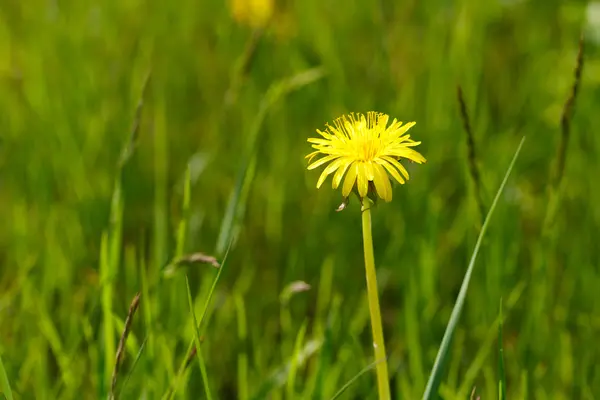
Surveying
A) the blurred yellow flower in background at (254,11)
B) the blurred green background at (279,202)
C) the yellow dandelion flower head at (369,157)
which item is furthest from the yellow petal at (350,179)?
the blurred yellow flower in background at (254,11)

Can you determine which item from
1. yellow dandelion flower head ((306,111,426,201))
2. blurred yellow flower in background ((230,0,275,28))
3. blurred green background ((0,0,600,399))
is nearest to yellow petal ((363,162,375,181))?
yellow dandelion flower head ((306,111,426,201))

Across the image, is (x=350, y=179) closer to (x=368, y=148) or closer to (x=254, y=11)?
(x=368, y=148)

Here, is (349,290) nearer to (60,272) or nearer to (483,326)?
(483,326)

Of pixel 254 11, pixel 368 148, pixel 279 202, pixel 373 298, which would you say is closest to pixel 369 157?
pixel 368 148

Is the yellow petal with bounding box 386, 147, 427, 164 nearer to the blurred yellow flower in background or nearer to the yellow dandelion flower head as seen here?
the yellow dandelion flower head

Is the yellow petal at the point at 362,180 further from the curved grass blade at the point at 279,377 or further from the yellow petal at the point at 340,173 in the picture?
the curved grass blade at the point at 279,377

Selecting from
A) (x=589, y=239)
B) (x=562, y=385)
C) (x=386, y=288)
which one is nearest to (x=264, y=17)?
(x=386, y=288)

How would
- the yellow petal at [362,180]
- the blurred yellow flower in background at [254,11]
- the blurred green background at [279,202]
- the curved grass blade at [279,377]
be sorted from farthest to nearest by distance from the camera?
the blurred yellow flower in background at [254,11] → the blurred green background at [279,202] → the curved grass blade at [279,377] → the yellow petal at [362,180]
